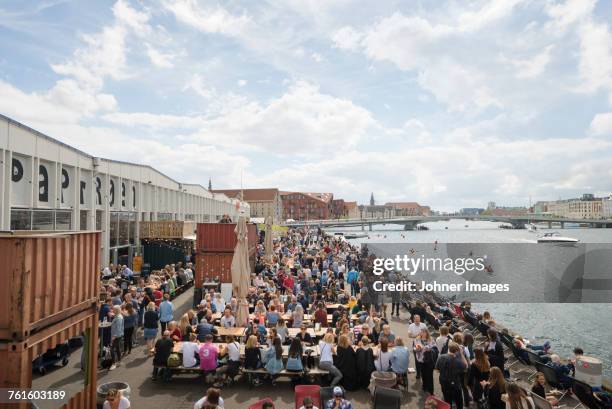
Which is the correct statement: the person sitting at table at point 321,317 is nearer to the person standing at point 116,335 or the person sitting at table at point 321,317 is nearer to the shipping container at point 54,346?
the person standing at point 116,335

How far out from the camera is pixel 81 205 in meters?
19.9

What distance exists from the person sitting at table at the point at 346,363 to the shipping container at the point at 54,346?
477 cm

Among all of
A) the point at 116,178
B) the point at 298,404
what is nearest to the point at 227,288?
the point at 298,404

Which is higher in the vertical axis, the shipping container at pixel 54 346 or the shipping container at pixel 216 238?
the shipping container at pixel 216 238

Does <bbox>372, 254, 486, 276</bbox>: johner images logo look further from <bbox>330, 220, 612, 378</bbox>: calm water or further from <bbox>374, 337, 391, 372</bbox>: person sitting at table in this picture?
<bbox>374, 337, 391, 372</bbox>: person sitting at table

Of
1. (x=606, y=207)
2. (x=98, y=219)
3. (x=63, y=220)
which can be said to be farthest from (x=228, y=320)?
(x=606, y=207)

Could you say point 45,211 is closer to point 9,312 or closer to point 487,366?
point 9,312

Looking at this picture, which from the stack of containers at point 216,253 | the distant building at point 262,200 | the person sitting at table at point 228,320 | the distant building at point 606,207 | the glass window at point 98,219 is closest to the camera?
the person sitting at table at point 228,320

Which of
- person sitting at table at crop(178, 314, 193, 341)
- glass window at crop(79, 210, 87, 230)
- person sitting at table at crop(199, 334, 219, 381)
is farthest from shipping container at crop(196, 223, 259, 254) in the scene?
person sitting at table at crop(199, 334, 219, 381)

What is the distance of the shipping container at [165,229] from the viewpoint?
84.1ft

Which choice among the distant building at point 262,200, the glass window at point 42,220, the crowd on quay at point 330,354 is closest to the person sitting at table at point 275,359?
the crowd on quay at point 330,354

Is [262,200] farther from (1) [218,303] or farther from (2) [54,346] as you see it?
(2) [54,346]

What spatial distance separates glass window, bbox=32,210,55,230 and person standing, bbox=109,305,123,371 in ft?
29.4

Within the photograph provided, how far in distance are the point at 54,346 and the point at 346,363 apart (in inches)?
222
